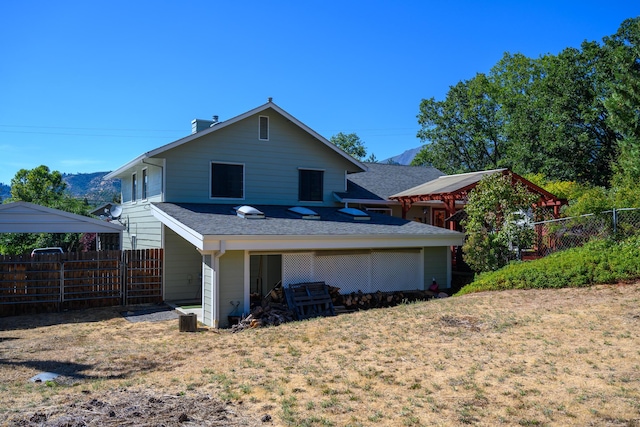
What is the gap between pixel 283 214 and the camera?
53.0 feet

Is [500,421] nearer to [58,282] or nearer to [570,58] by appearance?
[58,282]

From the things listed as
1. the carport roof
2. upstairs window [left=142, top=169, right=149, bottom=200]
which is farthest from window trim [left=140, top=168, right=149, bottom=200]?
the carport roof

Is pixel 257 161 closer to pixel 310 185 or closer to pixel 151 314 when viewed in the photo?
pixel 310 185

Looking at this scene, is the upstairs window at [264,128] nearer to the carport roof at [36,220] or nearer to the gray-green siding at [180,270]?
the gray-green siding at [180,270]

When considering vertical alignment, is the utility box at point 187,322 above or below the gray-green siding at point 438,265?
below

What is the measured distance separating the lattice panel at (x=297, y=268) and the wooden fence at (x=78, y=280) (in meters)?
4.60

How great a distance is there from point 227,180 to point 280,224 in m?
3.83

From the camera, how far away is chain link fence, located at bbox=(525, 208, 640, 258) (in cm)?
1398

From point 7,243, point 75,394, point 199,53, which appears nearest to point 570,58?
point 199,53

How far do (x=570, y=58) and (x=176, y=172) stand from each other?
26900 millimetres

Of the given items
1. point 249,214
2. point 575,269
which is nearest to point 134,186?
point 249,214

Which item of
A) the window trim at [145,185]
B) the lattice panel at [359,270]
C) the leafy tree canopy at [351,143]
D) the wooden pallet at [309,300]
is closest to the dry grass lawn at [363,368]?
the wooden pallet at [309,300]

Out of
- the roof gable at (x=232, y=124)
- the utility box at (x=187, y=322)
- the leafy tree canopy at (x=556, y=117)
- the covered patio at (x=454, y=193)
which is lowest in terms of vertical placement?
the utility box at (x=187, y=322)

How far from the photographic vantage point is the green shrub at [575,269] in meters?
12.6
